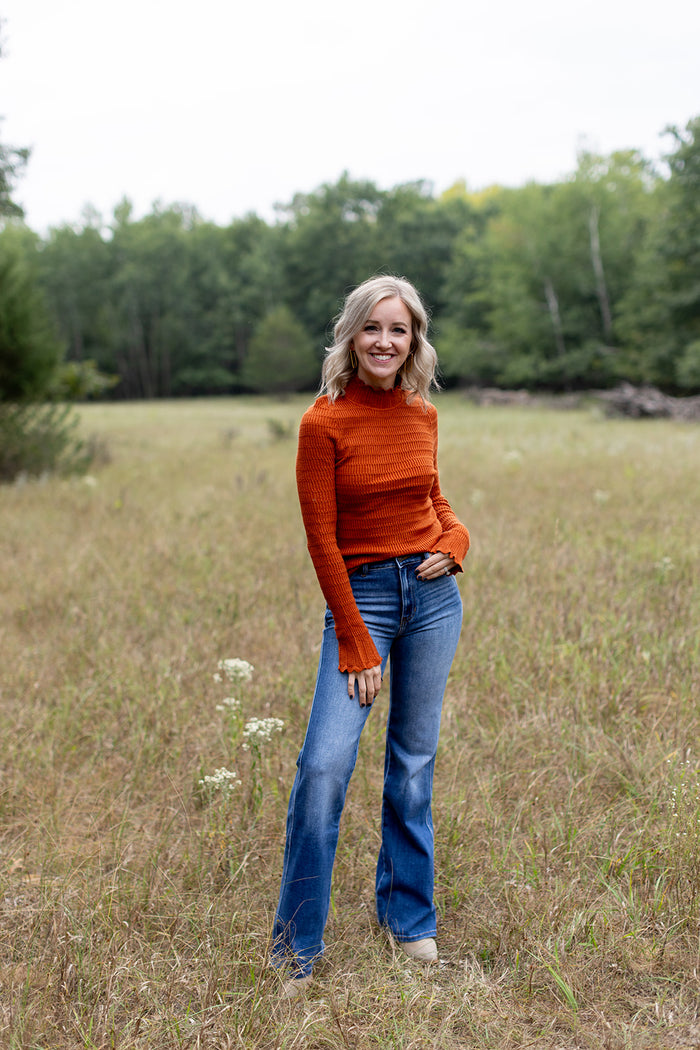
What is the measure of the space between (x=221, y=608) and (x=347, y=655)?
3366 mm

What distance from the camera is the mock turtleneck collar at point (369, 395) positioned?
2.41 meters

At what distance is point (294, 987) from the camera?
2.28 m

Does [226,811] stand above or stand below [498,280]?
below

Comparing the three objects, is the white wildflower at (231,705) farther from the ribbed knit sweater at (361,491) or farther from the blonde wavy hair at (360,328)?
the blonde wavy hair at (360,328)

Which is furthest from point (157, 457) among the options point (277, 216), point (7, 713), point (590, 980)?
point (277, 216)

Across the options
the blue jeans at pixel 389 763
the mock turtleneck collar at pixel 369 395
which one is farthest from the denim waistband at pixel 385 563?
the mock turtleneck collar at pixel 369 395

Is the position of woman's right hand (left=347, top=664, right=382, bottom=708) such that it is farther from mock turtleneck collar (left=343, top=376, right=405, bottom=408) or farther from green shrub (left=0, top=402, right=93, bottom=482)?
green shrub (left=0, top=402, right=93, bottom=482)

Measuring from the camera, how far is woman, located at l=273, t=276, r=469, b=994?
226 cm

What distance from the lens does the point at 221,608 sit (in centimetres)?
549

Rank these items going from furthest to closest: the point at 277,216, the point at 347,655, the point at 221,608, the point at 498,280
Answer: the point at 277,216 < the point at 498,280 < the point at 221,608 < the point at 347,655

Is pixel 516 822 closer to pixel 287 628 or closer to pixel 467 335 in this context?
pixel 287 628

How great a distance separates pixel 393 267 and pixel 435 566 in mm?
20223

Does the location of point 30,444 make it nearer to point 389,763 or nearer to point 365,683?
point 389,763

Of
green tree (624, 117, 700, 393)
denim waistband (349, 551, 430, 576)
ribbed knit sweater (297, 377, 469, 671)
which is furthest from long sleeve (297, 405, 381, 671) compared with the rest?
green tree (624, 117, 700, 393)
